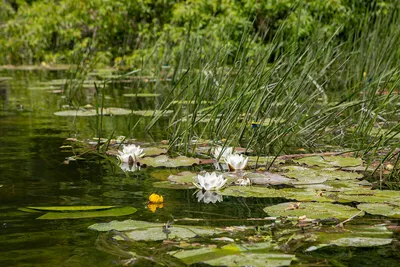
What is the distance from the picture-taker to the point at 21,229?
2.08 metres

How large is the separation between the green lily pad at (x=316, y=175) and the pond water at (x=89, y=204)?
0.29m

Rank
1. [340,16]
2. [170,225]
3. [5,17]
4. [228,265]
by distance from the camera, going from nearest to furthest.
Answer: [228,265], [170,225], [340,16], [5,17]

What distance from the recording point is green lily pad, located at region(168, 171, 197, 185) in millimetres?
2775

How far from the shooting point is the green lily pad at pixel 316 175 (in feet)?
9.06

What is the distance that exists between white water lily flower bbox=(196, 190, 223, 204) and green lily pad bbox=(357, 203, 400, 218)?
50 cm

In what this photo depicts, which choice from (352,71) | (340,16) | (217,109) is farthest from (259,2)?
(217,109)

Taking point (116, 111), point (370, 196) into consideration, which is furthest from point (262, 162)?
point (116, 111)

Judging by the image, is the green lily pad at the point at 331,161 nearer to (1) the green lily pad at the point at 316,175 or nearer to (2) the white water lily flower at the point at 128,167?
(1) the green lily pad at the point at 316,175

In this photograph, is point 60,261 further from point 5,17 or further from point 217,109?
point 5,17

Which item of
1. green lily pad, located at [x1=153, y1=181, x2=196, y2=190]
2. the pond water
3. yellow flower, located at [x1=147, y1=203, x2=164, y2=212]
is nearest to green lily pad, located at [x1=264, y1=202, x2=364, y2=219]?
the pond water

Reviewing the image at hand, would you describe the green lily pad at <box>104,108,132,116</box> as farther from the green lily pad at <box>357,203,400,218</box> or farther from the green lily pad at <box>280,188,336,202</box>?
the green lily pad at <box>357,203,400,218</box>

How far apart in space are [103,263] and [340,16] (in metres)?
7.71

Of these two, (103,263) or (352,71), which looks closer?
(103,263)

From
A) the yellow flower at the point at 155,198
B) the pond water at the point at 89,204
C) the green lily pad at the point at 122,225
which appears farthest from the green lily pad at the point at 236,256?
the yellow flower at the point at 155,198
